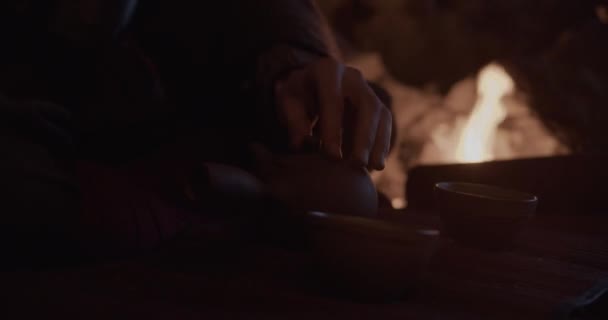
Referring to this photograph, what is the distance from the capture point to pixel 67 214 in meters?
0.75

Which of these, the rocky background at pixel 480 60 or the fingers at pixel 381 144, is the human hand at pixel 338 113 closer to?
the fingers at pixel 381 144

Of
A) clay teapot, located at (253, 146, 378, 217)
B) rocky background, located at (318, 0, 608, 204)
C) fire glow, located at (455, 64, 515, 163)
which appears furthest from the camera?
fire glow, located at (455, 64, 515, 163)

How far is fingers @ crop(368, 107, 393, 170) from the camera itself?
2.55 ft

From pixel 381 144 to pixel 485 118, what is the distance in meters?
2.24

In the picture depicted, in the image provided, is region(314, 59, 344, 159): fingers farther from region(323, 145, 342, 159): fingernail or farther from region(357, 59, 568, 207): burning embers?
region(357, 59, 568, 207): burning embers

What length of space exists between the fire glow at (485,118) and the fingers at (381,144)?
84.7 inches

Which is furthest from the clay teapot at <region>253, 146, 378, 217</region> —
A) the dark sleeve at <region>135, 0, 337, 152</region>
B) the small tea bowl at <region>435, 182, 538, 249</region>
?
the dark sleeve at <region>135, 0, 337, 152</region>

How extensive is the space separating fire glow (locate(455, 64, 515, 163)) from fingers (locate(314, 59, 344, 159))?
2.15m

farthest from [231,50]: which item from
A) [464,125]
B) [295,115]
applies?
[464,125]

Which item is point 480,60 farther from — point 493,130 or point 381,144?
point 381,144

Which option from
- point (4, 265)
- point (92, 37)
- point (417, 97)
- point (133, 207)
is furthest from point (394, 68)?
point (4, 265)

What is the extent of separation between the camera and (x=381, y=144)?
79 cm

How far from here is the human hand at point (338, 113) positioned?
767 millimetres

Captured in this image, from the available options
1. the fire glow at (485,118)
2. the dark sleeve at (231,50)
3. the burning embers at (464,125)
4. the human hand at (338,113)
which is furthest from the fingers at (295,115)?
the fire glow at (485,118)
